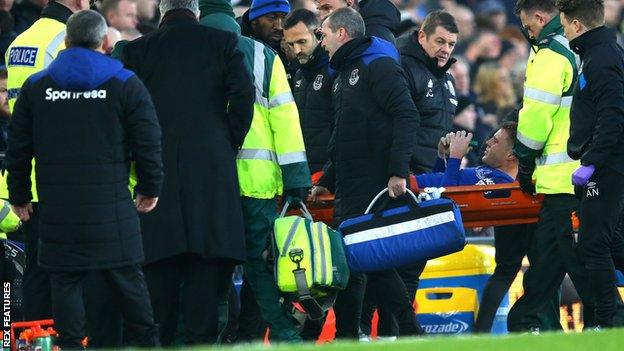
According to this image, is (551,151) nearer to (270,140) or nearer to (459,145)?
(459,145)

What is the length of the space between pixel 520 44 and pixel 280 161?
39.7 ft

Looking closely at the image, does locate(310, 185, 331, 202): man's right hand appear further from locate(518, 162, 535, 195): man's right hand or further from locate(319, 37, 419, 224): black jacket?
locate(518, 162, 535, 195): man's right hand

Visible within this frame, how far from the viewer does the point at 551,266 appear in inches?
457

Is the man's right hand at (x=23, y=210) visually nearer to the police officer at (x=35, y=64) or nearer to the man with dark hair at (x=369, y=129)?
the police officer at (x=35, y=64)

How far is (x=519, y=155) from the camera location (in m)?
11.5

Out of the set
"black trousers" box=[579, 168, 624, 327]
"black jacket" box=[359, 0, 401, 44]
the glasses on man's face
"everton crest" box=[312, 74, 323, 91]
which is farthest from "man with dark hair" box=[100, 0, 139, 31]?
"black trousers" box=[579, 168, 624, 327]

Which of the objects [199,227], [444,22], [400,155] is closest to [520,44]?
[444,22]

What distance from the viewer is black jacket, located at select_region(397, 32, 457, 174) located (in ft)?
40.4

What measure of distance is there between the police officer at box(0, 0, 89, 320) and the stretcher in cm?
189

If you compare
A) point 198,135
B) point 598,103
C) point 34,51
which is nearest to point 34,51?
point 34,51

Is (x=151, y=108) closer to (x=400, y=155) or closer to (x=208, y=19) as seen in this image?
(x=208, y=19)

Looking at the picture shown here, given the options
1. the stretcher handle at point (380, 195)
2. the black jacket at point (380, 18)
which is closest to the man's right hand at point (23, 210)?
the stretcher handle at point (380, 195)

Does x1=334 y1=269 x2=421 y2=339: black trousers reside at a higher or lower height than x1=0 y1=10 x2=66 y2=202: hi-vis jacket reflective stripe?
lower

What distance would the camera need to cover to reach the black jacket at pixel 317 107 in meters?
12.2
